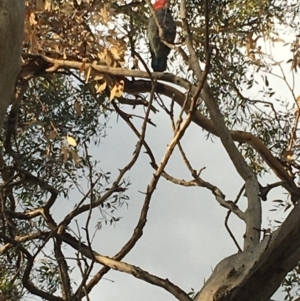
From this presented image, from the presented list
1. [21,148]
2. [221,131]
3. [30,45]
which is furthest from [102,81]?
[21,148]

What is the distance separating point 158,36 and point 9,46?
7.24ft

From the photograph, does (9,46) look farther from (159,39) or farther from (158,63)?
(158,63)

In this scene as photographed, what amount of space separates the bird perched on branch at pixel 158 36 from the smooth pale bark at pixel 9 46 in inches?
80.4

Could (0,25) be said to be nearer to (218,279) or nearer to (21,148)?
(218,279)

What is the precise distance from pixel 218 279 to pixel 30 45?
1.66 meters

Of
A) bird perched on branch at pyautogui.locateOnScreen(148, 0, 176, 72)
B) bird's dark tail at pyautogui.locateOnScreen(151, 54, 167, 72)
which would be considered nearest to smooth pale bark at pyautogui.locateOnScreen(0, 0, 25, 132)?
bird perched on branch at pyautogui.locateOnScreen(148, 0, 176, 72)

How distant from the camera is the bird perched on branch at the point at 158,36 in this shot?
3.43 m

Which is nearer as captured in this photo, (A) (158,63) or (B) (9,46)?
(B) (9,46)

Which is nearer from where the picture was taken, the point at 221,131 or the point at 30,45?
the point at 221,131

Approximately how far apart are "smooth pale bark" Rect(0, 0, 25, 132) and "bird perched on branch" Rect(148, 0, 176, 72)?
204cm

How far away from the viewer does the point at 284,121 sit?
13.0 feet

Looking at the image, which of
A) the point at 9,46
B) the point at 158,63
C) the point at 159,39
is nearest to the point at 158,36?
the point at 159,39

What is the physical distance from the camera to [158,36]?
136 inches

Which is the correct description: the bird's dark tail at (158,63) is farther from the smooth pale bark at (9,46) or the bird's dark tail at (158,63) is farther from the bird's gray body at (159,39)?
the smooth pale bark at (9,46)
